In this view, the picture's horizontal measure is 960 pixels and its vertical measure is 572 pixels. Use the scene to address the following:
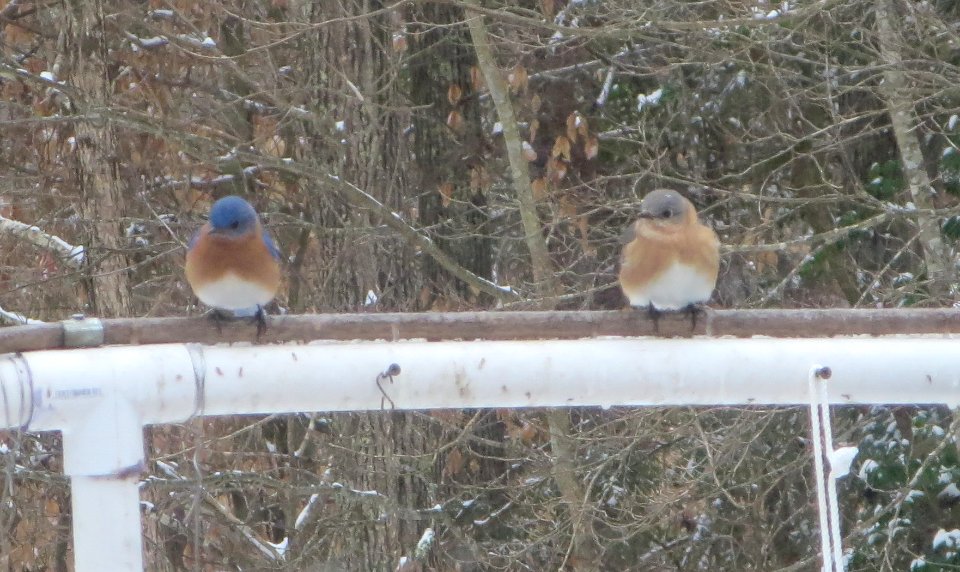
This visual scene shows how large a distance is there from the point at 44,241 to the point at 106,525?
5.95 metres

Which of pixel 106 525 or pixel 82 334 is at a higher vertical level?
pixel 82 334

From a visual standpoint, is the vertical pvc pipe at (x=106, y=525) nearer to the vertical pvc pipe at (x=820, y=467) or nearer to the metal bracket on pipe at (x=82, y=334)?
the metal bracket on pipe at (x=82, y=334)

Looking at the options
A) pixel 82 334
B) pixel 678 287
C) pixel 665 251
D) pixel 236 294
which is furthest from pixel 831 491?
pixel 236 294

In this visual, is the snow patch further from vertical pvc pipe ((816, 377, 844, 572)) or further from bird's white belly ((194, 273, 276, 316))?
vertical pvc pipe ((816, 377, 844, 572))

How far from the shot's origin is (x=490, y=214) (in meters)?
8.38

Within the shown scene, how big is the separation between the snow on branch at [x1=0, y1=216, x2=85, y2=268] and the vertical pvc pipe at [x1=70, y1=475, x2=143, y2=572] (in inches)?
217

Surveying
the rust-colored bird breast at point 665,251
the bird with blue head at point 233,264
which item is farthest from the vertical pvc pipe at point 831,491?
the bird with blue head at point 233,264

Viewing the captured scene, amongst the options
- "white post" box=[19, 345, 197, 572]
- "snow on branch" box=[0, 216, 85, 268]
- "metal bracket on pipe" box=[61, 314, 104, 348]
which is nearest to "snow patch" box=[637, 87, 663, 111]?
"snow on branch" box=[0, 216, 85, 268]

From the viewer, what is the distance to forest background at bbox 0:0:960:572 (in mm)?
7176

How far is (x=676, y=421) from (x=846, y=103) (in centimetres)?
276

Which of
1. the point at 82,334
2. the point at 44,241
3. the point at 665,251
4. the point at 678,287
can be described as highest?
the point at 44,241

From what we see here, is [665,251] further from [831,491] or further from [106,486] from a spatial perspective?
[106,486]

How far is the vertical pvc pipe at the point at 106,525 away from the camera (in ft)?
6.76

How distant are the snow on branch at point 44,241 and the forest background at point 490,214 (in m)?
0.03
